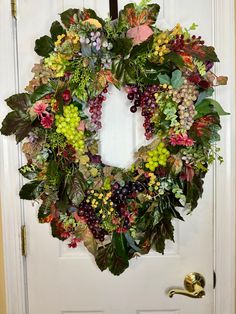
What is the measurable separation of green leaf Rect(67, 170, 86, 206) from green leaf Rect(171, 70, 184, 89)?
417 mm

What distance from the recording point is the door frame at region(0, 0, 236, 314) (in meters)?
1.25

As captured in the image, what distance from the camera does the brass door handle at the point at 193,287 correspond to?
4.23 ft

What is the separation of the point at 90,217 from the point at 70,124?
0.31 m

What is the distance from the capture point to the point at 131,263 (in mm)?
1344

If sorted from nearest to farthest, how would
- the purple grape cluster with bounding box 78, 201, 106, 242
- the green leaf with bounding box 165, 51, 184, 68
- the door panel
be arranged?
the green leaf with bounding box 165, 51, 184, 68 < the purple grape cluster with bounding box 78, 201, 106, 242 < the door panel

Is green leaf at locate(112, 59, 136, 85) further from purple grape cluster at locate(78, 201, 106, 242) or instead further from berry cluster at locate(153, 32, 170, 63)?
purple grape cluster at locate(78, 201, 106, 242)

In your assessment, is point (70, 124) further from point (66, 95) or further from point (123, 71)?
point (123, 71)

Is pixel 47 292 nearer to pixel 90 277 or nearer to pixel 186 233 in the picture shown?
pixel 90 277

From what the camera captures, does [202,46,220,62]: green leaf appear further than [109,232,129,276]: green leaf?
No

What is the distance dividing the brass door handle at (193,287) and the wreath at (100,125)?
23 cm

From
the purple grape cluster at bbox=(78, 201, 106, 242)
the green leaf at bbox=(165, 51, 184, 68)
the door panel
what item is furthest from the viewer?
the door panel

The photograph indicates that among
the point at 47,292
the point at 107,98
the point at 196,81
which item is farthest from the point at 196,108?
the point at 47,292

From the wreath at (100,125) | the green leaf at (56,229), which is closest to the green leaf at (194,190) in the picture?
the wreath at (100,125)

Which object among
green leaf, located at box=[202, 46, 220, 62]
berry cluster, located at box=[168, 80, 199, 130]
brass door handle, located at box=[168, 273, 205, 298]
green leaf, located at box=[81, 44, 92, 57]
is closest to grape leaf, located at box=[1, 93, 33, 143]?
green leaf, located at box=[81, 44, 92, 57]
